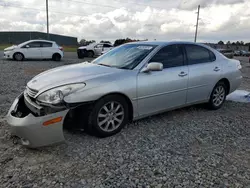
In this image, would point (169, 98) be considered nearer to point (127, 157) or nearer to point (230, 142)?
point (230, 142)

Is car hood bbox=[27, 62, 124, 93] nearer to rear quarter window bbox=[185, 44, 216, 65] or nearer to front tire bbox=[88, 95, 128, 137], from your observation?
front tire bbox=[88, 95, 128, 137]

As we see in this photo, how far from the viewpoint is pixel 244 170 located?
111 inches

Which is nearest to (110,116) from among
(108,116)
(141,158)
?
(108,116)

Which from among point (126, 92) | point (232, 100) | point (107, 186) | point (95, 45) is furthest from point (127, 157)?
point (95, 45)

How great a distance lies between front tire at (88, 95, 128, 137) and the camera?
3.34m

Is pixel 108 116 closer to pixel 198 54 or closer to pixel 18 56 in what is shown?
pixel 198 54

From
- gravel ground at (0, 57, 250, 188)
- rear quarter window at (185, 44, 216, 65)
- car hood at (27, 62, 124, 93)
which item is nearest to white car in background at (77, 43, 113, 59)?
rear quarter window at (185, 44, 216, 65)

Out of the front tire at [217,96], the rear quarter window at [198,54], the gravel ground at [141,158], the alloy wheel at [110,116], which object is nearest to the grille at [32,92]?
the gravel ground at [141,158]

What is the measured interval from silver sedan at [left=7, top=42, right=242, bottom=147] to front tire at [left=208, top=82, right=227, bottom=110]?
0.07 feet

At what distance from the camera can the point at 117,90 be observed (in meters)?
3.45

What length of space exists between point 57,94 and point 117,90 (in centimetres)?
87

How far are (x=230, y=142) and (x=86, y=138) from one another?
7.27ft

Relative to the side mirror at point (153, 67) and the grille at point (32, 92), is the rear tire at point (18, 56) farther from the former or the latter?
the side mirror at point (153, 67)

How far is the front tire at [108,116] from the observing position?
131 inches
